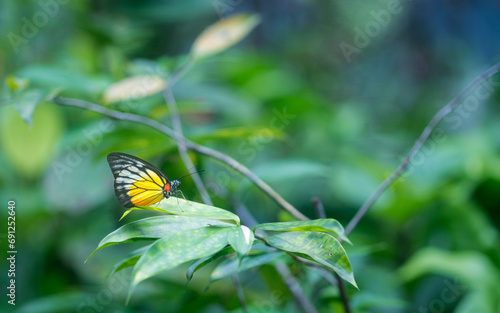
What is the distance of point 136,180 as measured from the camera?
61cm

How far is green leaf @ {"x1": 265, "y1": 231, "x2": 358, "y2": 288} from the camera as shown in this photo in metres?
0.45

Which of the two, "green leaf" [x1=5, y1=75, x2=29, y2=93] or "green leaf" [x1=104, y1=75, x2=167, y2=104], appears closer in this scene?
"green leaf" [x1=5, y1=75, x2=29, y2=93]

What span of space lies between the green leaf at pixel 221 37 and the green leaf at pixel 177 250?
2.14 ft

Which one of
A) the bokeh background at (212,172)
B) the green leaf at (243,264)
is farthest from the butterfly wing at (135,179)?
the bokeh background at (212,172)

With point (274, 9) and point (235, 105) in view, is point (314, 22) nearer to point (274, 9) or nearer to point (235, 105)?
point (274, 9)

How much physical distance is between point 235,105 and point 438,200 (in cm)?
79

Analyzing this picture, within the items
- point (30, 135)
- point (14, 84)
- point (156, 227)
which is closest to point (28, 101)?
point (14, 84)

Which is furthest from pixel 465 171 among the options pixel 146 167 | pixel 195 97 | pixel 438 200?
pixel 146 167

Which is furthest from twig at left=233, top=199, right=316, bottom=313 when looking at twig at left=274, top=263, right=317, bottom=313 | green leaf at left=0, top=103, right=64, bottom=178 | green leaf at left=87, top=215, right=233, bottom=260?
green leaf at left=0, top=103, right=64, bottom=178

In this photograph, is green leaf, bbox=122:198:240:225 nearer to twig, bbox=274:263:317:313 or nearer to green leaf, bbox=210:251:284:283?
green leaf, bbox=210:251:284:283

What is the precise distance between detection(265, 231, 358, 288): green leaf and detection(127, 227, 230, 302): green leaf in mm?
66

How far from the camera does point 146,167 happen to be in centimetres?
60

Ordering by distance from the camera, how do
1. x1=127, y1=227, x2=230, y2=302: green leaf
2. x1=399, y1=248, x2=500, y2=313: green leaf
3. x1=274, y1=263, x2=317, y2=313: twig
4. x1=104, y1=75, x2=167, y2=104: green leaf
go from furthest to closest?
x1=399, y1=248, x2=500, y2=313: green leaf, x1=104, y1=75, x2=167, y2=104: green leaf, x1=274, y1=263, x2=317, y2=313: twig, x1=127, y1=227, x2=230, y2=302: green leaf

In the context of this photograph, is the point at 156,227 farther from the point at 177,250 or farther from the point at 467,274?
the point at 467,274
